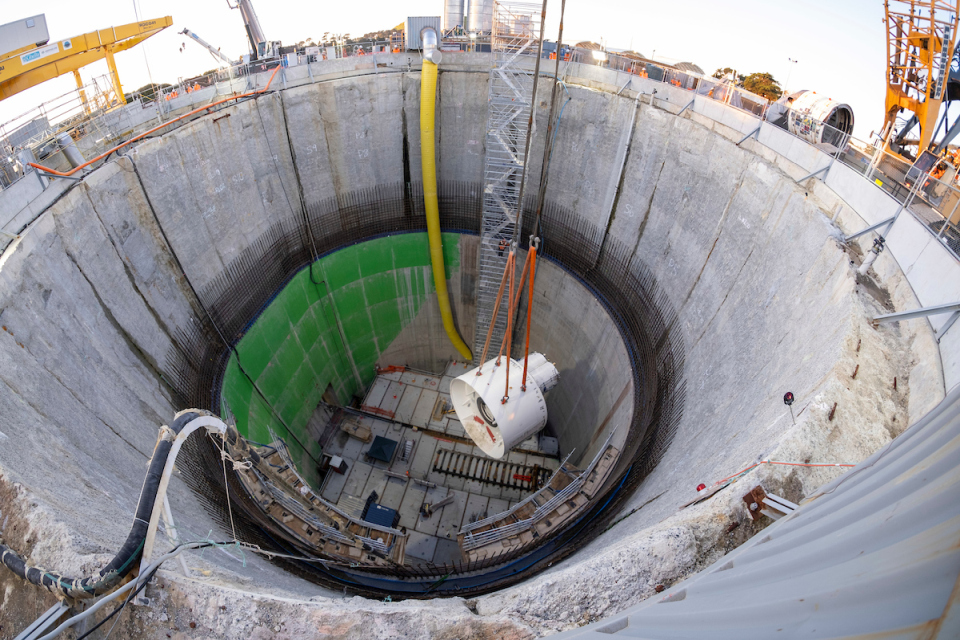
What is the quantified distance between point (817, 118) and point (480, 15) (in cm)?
1224

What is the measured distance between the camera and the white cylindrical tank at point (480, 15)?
763 inches

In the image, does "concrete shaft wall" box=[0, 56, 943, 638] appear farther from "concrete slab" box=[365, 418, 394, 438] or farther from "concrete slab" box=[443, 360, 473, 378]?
"concrete slab" box=[365, 418, 394, 438]

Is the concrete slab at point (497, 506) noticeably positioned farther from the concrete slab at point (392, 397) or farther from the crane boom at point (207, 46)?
the crane boom at point (207, 46)

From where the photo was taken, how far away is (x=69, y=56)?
16.1 metres

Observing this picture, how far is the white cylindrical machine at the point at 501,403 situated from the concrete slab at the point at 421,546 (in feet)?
13.6

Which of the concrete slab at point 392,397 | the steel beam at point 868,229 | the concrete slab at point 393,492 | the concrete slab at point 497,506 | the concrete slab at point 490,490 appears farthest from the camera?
the concrete slab at point 392,397

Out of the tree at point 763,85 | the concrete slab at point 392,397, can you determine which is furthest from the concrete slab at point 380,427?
the tree at point 763,85

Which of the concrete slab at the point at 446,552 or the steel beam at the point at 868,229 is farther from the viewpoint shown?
the concrete slab at the point at 446,552

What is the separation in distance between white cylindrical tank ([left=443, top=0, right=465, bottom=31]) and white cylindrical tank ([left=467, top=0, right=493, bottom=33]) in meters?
0.80

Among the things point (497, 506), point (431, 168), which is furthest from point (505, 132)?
point (497, 506)

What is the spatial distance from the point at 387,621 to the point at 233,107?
47.4 ft

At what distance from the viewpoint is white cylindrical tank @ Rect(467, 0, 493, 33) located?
63.6 feet

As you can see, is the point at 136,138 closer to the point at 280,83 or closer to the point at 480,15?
the point at 280,83

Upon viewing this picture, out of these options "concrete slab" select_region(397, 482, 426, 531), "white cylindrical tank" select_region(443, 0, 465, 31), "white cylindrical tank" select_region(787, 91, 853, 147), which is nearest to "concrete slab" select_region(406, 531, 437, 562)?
"concrete slab" select_region(397, 482, 426, 531)
